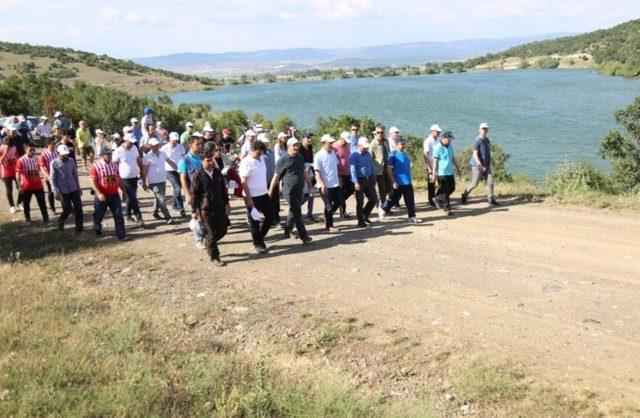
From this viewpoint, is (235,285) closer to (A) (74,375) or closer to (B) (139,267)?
(B) (139,267)

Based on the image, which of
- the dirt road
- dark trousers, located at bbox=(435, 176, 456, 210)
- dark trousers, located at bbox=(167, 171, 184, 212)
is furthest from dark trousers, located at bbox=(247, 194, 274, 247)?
dark trousers, located at bbox=(435, 176, 456, 210)

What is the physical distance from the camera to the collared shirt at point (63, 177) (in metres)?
10.4

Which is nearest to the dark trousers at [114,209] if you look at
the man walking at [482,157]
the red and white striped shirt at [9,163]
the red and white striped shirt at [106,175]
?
the red and white striped shirt at [106,175]

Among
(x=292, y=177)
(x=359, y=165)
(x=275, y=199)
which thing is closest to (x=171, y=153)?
(x=275, y=199)

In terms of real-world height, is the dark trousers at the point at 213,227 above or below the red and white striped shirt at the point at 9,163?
below

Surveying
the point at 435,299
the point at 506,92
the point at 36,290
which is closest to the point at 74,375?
the point at 36,290

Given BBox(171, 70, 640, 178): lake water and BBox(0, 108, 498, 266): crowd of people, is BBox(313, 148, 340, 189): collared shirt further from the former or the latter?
BBox(171, 70, 640, 178): lake water

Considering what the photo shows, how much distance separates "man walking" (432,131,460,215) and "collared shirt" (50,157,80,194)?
727cm

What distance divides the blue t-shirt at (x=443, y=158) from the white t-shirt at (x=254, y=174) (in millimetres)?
4053

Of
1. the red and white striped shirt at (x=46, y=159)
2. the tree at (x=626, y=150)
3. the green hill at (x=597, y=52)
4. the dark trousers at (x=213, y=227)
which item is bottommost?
the tree at (x=626, y=150)

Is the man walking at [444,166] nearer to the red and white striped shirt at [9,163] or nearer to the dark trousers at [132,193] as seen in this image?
the dark trousers at [132,193]

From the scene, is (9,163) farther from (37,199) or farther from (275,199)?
(275,199)

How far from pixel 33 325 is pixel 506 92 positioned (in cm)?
8333

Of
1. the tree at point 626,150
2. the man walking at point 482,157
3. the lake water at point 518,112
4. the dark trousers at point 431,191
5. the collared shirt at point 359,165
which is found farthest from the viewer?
the lake water at point 518,112
